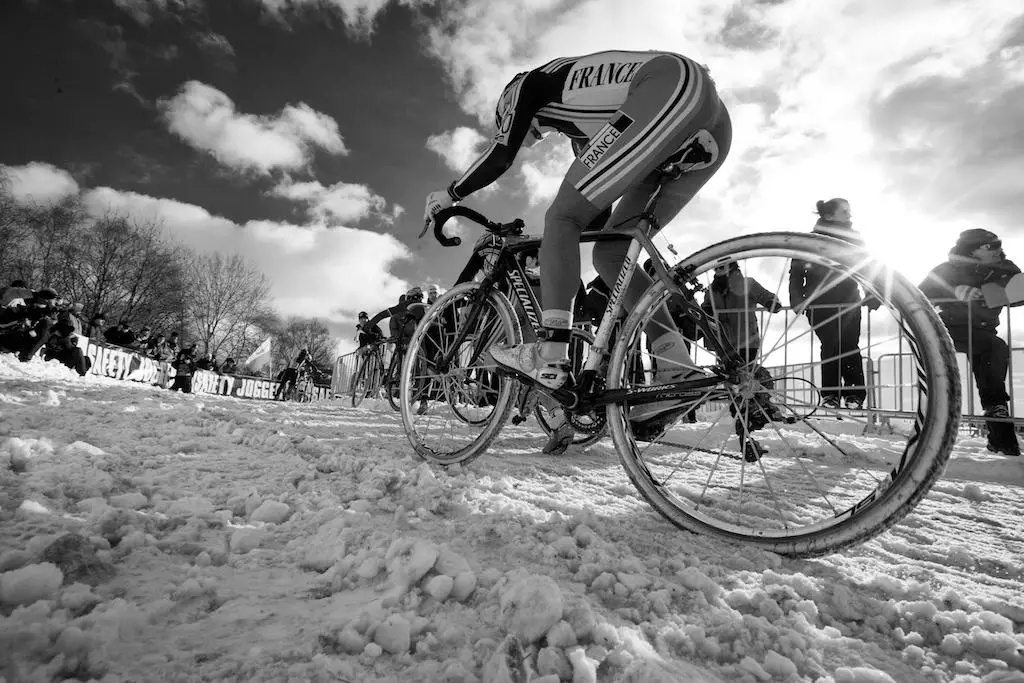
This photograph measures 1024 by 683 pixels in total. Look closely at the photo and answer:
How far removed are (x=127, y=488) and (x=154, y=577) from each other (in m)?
0.71

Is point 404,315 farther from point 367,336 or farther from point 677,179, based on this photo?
point 677,179

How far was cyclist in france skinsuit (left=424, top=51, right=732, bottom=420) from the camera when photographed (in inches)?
76.1

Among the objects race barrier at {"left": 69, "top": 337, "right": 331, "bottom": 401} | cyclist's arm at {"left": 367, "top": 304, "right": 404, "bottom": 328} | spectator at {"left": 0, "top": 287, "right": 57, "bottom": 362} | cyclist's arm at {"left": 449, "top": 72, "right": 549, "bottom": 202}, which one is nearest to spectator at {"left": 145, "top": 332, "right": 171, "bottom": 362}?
race barrier at {"left": 69, "top": 337, "right": 331, "bottom": 401}

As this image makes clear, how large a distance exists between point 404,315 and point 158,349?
14.6 m

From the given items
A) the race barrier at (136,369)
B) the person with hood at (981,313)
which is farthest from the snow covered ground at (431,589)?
the race barrier at (136,369)

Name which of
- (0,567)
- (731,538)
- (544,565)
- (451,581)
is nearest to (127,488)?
(0,567)

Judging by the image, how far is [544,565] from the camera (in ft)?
4.11

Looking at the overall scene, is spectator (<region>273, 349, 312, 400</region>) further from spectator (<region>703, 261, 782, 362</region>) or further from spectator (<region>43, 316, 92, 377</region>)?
spectator (<region>703, 261, 782, 362</region>)

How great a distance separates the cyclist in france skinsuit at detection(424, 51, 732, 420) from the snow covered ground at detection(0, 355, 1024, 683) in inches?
29.8

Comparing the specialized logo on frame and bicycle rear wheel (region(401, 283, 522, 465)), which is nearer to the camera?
the specialized logo on frame

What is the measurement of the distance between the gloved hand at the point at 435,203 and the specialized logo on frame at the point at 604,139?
3.49 feet

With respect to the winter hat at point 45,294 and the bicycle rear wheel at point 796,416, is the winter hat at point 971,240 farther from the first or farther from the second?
the winter hat at point 45,294

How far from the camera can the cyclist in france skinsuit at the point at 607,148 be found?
1933mm

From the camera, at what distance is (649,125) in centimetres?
Answer: 191
